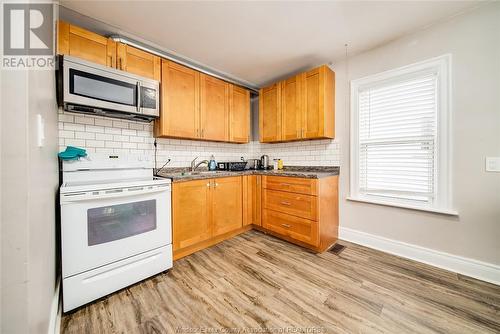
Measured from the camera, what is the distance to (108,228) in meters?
1.52

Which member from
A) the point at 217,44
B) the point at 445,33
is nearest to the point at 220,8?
the point at 217,44

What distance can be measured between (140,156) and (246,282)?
1.77 meters

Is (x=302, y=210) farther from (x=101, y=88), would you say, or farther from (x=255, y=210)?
(x=101, y=88)

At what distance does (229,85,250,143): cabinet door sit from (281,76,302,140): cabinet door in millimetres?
680

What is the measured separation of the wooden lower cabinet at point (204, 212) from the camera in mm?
2059

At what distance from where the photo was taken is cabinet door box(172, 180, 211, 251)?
6.67 feet

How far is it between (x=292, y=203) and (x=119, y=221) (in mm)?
1842

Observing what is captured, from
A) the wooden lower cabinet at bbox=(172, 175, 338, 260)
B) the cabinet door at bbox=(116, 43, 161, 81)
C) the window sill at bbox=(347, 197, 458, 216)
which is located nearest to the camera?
the window sill at bbox=(347, 197, 458, 216)

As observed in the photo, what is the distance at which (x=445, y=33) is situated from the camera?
187 centimetres

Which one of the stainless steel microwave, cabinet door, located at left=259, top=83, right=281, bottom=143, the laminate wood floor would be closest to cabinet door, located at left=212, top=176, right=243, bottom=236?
the laminate wood floor

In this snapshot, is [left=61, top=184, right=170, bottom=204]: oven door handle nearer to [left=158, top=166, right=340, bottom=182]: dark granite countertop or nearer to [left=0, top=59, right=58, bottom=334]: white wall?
[left=158, top=166, right=340, bottom=182]: dark granite countertop

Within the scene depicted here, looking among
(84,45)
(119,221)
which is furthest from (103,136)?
(119,221)

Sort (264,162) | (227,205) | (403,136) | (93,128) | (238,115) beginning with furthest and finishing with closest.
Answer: (264,162)
(238,115)
(227,205)
(403,136)
(93,128)

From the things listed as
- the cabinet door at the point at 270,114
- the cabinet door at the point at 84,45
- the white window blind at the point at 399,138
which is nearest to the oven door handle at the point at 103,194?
the cabinet door at the point at 84,45
